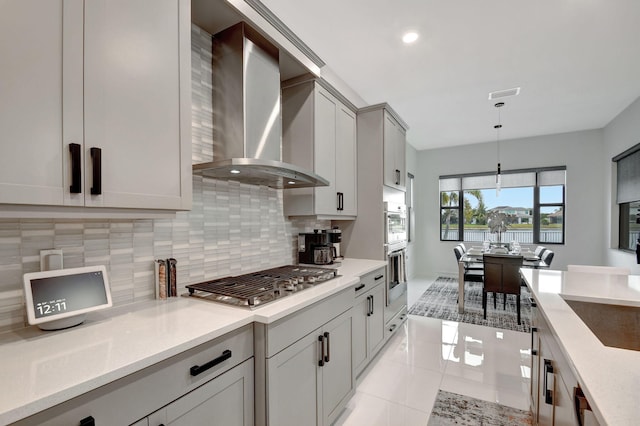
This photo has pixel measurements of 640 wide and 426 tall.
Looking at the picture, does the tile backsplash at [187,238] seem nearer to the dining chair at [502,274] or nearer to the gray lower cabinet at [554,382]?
the gray lower cabinet at [554,382]

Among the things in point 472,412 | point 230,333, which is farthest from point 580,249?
point 230,333

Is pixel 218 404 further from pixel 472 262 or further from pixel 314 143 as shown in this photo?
pixel 472 262

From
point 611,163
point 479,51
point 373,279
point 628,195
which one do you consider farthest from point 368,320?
point 611,163

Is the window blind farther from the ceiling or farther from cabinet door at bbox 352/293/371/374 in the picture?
cabinet door at bbox 352/293/371/374

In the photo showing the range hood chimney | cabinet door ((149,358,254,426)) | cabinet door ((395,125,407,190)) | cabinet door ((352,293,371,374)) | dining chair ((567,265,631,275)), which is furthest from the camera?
cabinet door ((395,125,407,190))

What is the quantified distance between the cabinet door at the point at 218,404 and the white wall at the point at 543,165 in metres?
6.23

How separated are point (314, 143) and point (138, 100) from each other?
1.46m

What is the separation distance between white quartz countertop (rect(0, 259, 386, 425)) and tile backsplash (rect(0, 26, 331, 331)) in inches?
6.8

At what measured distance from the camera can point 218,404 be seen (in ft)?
3.80

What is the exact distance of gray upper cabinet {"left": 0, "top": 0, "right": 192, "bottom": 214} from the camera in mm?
904

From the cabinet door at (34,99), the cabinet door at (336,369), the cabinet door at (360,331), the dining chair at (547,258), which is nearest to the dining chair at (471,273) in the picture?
the dining chair at (547,258)

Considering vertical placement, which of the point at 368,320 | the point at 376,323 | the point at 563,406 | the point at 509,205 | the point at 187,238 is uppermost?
the point at 509,205

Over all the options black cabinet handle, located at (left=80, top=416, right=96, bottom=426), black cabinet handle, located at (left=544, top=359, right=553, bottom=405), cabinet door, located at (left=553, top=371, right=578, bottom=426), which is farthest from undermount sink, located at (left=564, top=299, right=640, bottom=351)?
black cabinet handle, located at (left=80, top=416, right=96, bottom=426)

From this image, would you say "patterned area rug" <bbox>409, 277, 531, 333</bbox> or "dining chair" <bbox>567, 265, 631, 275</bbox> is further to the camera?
"patterned area rug" <bbox>409, 277, 531, 333</bbox>
